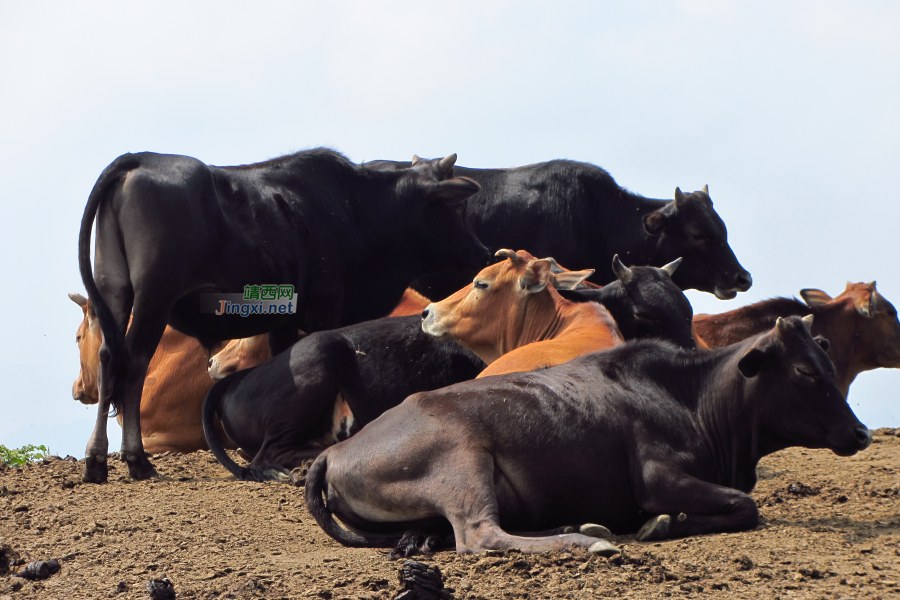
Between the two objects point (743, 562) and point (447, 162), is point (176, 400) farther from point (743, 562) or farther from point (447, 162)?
point (743, 562)

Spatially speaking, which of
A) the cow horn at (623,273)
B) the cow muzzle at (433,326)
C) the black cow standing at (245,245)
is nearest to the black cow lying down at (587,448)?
the cow horn at (623,273)

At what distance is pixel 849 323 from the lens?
31.7ft

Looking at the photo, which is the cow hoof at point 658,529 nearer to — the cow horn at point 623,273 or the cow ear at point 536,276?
the cow horn at point 623,273

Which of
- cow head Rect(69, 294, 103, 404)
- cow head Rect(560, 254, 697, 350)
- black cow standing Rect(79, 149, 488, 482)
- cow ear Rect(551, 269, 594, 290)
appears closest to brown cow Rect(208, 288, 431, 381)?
black cow standing Rect(79, 149, 488, 482)

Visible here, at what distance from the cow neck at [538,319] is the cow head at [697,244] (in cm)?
342

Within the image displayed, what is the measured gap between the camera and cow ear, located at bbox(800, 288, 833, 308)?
9.72 m

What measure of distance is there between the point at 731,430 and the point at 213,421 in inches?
171

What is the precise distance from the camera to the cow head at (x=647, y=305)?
7.27 m

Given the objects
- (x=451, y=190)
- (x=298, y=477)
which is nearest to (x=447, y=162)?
(x=451, y=190)

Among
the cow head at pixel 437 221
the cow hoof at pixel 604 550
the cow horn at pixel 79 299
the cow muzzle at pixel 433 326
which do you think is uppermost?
the cow head at pixel 437 221

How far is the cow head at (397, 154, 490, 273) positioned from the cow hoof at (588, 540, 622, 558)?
5.91 metres

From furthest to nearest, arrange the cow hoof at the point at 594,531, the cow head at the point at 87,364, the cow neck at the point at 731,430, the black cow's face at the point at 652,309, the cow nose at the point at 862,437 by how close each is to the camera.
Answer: the cow head at the point at 87,364
the black cow's face at the point at 652,309
the cow neck at the point at 731,430
the cow nose at the point at 862,437
the cow hoof at the point at 594,531

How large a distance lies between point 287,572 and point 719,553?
6.08 feet

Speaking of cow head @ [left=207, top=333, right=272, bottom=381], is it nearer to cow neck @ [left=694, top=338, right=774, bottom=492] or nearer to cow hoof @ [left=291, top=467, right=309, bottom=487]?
cow hoof @ [left=291, top=467, right=309, bottom=487]
